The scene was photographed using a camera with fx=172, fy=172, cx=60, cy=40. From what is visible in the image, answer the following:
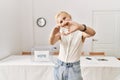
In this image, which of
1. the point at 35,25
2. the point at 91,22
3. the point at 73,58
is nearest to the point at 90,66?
the point at 73,58

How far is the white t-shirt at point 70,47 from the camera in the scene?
1509 mm

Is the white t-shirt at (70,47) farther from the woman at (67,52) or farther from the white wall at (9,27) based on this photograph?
the white wall at (9,27)

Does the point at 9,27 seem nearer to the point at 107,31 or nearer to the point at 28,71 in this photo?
the point at 28,71

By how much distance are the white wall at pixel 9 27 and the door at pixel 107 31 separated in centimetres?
211

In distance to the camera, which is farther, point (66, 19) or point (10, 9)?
point (10, 9)

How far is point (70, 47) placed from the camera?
1513 millimetres

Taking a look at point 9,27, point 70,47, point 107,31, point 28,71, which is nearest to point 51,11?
point 9,27

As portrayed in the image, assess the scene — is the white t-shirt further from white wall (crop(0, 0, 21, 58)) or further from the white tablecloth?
white wall (crop(0, 0, 21, 58))

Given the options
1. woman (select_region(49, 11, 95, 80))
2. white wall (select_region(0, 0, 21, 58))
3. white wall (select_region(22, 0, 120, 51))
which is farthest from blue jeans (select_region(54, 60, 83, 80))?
white wall (select_region(22, 0, 120, 51))

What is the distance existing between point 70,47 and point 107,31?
3.61m

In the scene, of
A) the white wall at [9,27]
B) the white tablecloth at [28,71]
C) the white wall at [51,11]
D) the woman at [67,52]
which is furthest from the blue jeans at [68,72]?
the white wall at [51,11]

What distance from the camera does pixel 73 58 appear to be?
1511 millimetres

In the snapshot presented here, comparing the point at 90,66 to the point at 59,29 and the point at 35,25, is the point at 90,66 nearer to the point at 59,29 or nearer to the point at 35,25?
the point at 59,29

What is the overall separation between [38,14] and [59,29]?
11.5 feet
